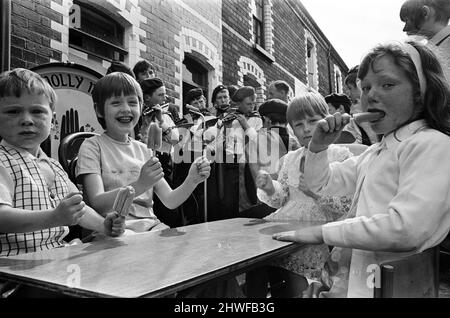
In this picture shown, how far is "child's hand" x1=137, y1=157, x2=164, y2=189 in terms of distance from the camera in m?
1.71

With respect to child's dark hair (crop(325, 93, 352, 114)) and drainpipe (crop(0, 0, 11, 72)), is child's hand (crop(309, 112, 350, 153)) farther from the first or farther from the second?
child's dark hair (crop(325, 93, 352, 114))

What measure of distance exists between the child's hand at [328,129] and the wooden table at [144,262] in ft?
1.31

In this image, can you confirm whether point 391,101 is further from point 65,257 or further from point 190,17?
point 190,17

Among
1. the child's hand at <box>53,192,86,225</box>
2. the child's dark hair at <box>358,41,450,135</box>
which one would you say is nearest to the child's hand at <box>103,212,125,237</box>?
the child's hand at <box>53,192,86,225</box>

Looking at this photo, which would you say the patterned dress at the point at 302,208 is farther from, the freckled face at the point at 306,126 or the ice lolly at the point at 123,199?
the ice lolly at the point at 123,199

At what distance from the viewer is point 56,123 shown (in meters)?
3.15

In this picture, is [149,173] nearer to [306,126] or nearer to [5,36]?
[306,126]

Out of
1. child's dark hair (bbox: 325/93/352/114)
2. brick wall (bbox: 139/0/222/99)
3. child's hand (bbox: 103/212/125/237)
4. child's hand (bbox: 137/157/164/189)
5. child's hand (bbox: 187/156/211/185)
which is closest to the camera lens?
child's hand (bbox: 103/212/125/237)

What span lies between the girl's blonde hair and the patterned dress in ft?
0.76

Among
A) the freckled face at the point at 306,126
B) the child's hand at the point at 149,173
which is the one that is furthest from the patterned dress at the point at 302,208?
the child's hand at the point at 149,173

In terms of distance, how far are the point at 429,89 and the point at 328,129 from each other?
37 centimetres

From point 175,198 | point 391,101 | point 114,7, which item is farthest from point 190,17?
point 391,101

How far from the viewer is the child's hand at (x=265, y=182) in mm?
2012
